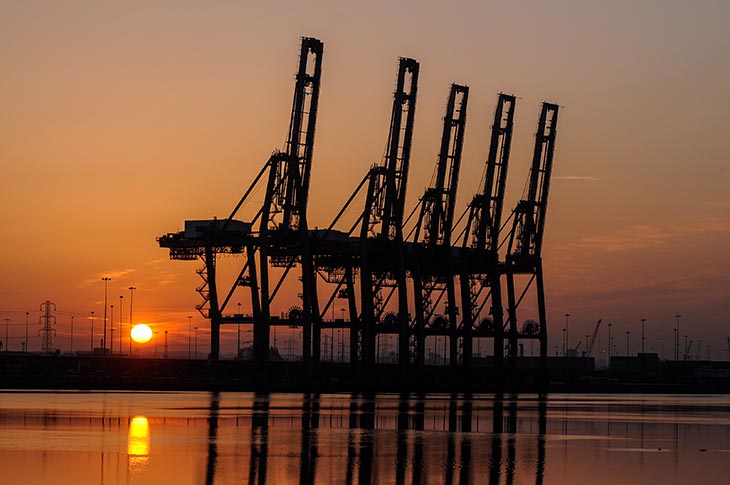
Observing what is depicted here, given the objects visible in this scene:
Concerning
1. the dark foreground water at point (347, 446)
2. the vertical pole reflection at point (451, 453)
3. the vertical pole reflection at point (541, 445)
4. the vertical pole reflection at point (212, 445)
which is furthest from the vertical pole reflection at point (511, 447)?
the vertical pole reflection at point (212, 445)

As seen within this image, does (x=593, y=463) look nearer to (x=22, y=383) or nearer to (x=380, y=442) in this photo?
(x=380, y=442)

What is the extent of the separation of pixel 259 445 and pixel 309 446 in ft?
5.53

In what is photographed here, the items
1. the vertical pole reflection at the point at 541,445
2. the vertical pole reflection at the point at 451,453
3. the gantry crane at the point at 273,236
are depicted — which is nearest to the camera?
the vertical pole reflection at the point at 451,453

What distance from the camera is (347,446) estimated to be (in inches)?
1780

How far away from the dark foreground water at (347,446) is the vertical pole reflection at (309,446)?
4 centimetres

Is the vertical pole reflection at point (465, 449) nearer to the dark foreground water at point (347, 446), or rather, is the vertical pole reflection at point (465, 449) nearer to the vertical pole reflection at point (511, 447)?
the dark foreground water at point (347, 446)

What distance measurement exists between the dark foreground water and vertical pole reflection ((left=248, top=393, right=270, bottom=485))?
5 centimetres

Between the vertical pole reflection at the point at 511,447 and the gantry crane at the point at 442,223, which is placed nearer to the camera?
the vertical pole reflection at the point at 511,447

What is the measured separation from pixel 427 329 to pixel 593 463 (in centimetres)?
7771

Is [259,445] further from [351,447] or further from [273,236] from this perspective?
[273,236]

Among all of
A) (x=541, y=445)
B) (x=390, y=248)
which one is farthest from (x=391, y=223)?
(x=541, y=445)

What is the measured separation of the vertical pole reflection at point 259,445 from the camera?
115ft

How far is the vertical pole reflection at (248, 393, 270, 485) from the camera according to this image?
3497 centimetres

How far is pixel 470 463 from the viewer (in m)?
40.1
